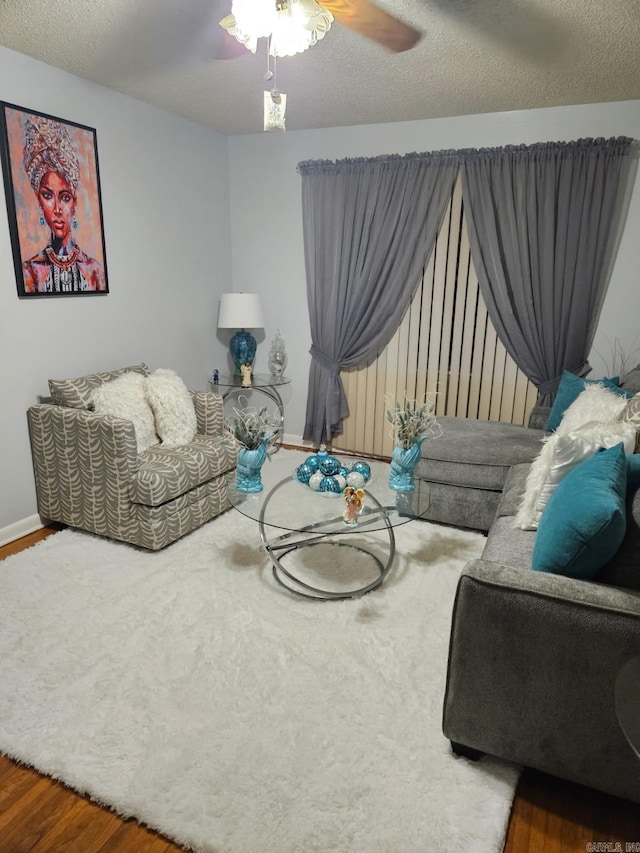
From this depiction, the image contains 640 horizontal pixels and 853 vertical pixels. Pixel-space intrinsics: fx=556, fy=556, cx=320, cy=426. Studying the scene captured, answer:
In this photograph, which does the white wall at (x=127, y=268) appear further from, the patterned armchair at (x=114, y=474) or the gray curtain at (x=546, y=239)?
the gray curtain at (x=546, y=239)

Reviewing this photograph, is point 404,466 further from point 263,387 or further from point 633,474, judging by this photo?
point 263,387

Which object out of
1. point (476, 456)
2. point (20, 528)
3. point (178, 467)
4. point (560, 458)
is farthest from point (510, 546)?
point (20, 528)

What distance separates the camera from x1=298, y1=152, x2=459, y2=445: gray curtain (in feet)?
13.1

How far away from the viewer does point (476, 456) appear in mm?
3156

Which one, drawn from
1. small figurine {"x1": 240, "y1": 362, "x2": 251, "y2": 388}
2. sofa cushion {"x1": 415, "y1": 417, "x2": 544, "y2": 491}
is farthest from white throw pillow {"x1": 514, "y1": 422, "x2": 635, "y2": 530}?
small figurine {"x1": 240, "y1": 362, "x2": 251, "y2": 388}

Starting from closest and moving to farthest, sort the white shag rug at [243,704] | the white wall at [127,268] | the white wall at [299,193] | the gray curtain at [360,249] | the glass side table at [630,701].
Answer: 1. the glass side table at [630,701]
2. the white shag rug at [243,704]
3. the white wall at [127,268]
4. the white wall at [299,193]
5. the gray curtain at [360,249]

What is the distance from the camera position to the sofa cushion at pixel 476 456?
123 inches

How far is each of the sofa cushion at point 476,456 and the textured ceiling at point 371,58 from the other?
195 cm

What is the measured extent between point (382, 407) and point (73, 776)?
333 cm

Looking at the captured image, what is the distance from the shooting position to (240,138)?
4.56 meters

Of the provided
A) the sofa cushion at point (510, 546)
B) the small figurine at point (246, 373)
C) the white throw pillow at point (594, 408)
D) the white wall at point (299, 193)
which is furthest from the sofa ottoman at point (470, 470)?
the small figurine at point (246, 373)

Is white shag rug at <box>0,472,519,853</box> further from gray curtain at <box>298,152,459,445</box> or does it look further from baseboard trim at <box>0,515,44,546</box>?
gray curtain at <box>298,152,459,445</box>

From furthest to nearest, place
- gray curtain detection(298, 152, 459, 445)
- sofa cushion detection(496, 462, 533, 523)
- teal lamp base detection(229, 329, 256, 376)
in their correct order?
1. teal lamp base detection(229, 329, 256, 376)
2. gray curtain detection(298, 152, 459, 445)
3. sofa cushion detection(496, 462, 533, 523)

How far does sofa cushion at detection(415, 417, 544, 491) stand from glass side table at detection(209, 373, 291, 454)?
1552mm
